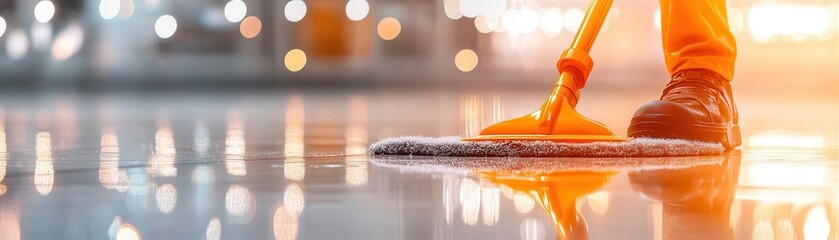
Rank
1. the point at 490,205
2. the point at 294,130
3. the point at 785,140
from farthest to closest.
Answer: the point at 294,130 < the point at 785,140 < the point at 490,205

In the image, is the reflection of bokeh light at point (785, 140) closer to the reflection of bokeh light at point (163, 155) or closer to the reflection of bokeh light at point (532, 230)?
the reflection of bokeh light at point (163, 155)

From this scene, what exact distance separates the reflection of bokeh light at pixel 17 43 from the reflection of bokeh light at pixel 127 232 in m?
5.26

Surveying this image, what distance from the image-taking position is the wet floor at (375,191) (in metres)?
0.71

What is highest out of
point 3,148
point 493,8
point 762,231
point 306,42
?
point 493,8

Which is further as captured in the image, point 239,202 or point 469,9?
point 469,9

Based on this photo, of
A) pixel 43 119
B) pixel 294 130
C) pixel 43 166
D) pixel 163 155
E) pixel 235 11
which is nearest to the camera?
pixel 43 166

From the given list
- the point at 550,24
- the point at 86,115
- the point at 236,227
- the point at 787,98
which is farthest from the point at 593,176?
the point at 550,24

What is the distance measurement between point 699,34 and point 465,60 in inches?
165

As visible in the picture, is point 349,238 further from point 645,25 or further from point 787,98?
point 645,25

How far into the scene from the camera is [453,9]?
576 centimetres

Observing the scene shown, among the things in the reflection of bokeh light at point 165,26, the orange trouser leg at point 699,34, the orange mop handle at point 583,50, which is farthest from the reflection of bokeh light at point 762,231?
the reflection of bokeh light at point 165,26

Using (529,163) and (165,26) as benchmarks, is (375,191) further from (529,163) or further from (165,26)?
(165,26)

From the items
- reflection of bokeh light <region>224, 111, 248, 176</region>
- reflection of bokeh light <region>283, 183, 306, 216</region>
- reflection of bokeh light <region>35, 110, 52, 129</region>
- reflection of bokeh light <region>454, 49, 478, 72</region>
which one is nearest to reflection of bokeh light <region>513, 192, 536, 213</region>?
reflection of bokeh light <region>283, 183, 306, 216</region>

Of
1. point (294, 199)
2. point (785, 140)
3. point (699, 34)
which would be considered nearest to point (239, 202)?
point (294, 199)
